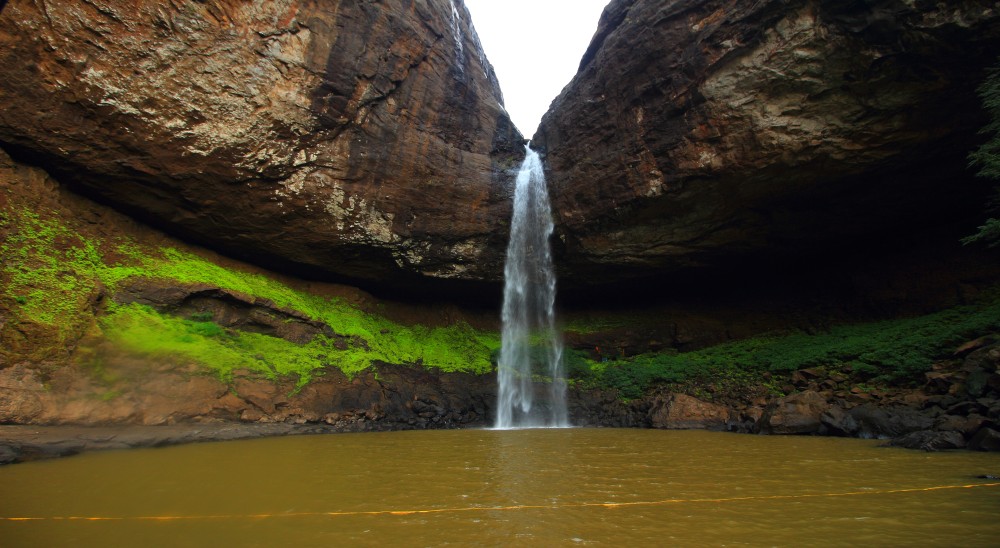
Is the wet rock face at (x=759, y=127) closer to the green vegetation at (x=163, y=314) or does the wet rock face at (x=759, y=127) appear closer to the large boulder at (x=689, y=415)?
the large boulder at (x=689, y=415)

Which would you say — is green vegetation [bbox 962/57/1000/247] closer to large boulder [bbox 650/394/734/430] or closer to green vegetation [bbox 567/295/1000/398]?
green vegetation [bbox 567/295/1000/398]

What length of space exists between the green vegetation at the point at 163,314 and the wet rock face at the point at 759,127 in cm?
729

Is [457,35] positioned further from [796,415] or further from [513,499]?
[513,499]

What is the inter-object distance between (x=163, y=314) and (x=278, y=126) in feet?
17.9

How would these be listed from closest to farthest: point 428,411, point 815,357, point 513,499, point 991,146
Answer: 1. point 513,499
2. point 991,146
3. point 815,357
4. point 428,411

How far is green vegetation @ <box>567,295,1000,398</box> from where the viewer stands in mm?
9219

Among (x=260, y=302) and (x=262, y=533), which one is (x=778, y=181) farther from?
(x=260, y=302)

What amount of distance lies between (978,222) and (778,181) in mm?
6206

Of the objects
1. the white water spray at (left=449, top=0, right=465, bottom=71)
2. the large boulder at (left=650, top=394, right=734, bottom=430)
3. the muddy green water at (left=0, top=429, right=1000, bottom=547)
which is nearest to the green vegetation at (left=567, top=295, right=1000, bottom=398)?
the large boulder at (left=650, top=394, right=734, bottom=430)

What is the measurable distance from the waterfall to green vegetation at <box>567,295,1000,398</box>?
107 centimetres

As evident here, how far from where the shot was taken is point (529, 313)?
56.1 ft

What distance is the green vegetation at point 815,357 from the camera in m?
9.22

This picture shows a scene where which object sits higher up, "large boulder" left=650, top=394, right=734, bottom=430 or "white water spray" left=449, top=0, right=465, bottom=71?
"white water spray" left=449, top=0, right=465, bottom=71

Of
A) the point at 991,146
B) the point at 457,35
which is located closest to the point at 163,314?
the point at 457,35
